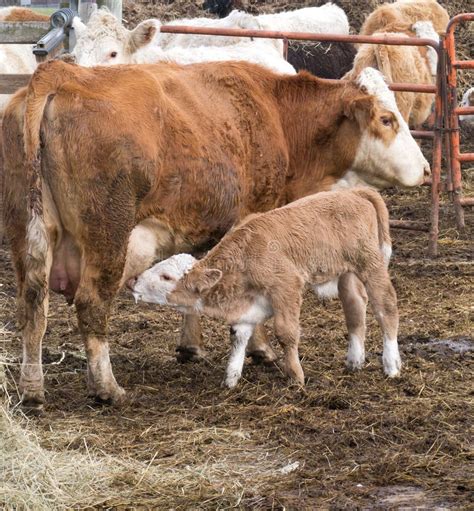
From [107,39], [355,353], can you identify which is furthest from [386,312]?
[107,39]

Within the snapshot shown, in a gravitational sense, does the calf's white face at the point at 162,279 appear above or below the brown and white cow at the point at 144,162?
below

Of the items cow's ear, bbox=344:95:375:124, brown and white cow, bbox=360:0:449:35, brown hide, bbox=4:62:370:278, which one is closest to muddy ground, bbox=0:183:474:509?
brown hide, bbox=4:62:370:278

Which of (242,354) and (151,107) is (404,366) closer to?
(242,354)

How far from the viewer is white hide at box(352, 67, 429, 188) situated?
7.58 m

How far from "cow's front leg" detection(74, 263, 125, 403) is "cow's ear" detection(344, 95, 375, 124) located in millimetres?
2315

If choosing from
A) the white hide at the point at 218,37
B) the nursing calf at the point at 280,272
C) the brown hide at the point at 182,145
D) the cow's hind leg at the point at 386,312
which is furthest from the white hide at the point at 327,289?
the white hide at the point at 218,37

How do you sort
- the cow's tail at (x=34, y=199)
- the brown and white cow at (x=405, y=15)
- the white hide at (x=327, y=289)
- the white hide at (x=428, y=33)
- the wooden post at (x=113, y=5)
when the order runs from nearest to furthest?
the cow's tail at (x=34, y=199) < the white hide at (x=327, y=289) < the wooden post at (x=113, y=5) < the white hide at (x=428, y=33) < the brown and white cow at (x=405, y=15)

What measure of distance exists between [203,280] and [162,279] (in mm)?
267

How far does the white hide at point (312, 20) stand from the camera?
15.7 m

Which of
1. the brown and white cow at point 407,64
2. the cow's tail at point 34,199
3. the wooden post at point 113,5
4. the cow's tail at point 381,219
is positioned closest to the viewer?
the cow's tail at point 34,199

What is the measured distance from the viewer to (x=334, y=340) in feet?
24.6

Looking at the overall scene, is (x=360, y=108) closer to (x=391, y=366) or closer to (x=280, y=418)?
(x=391, y=366)

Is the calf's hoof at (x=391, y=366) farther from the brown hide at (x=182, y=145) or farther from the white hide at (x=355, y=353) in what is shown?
the brown hide at (x=182, y=145)

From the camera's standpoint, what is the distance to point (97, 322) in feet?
19.7
